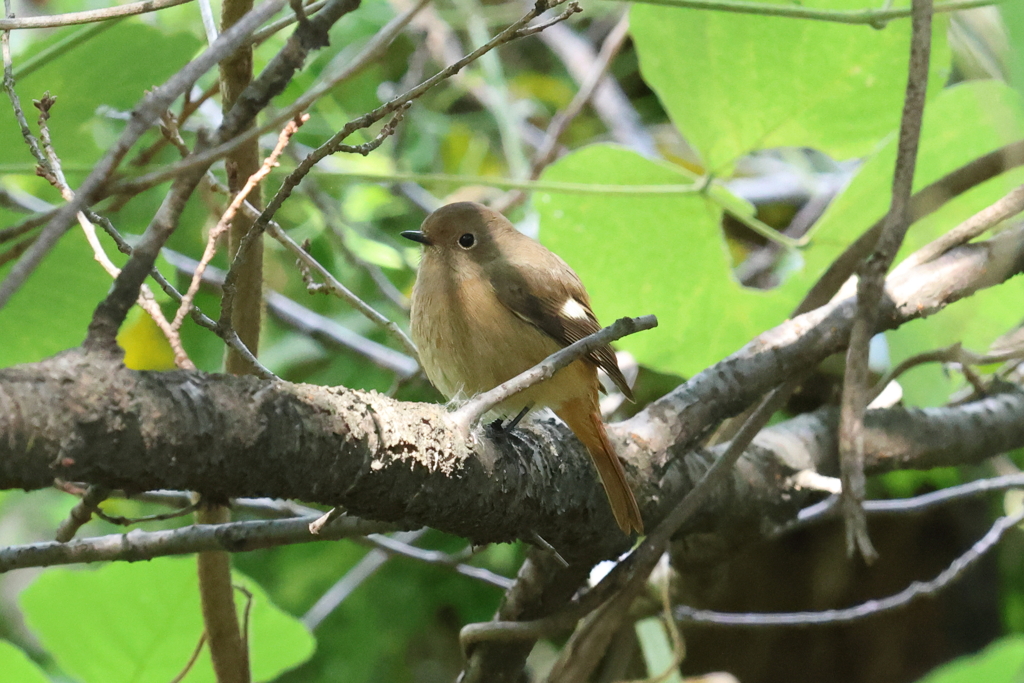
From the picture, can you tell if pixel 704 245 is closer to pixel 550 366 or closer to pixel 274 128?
pixel 550 366

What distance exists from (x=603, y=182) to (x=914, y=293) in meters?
0.82

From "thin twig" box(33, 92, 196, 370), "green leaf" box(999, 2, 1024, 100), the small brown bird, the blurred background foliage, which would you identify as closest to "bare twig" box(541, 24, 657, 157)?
the blurred background foliage

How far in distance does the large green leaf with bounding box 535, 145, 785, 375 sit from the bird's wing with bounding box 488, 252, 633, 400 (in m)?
0.23

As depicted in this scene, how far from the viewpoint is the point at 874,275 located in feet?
5.36

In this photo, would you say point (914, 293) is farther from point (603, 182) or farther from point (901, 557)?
point (901, 557)

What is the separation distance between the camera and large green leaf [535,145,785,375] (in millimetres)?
2365

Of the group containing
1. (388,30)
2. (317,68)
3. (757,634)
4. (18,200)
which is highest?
(317,68)

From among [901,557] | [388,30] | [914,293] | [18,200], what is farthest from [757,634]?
[388,30]

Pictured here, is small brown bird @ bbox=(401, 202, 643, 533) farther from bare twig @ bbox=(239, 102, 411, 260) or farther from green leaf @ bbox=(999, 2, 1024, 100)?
green leaf @ bbox=(999, 2, 1024, 100)

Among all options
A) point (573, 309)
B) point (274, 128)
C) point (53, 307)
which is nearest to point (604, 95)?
point (573, 309)

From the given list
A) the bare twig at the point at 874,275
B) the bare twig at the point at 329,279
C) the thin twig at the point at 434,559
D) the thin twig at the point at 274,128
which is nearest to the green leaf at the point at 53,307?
the bare twig at the point at 329,279

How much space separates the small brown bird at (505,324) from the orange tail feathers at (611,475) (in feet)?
0.27

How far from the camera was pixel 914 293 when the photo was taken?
1.98 m


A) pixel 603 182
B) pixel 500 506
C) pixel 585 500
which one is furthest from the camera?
pixel 603 182
